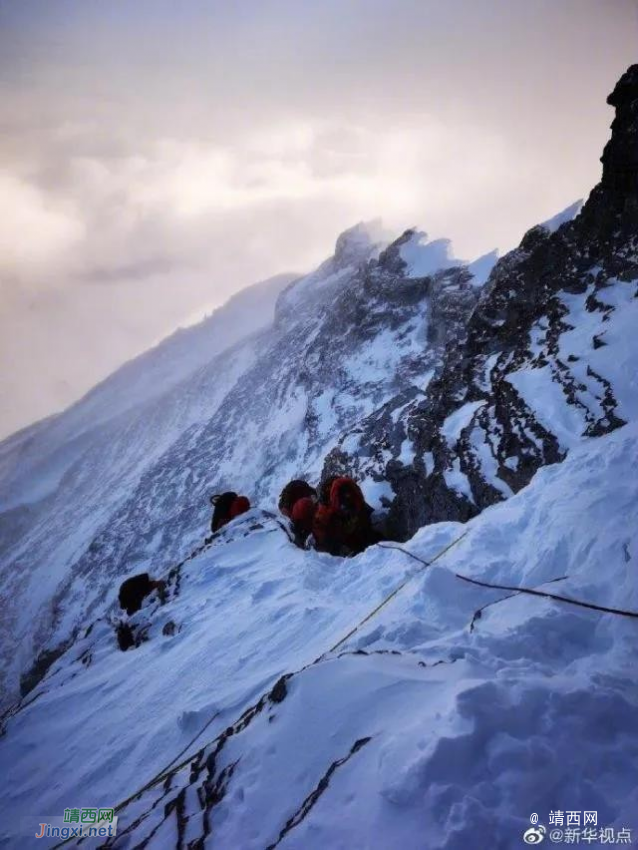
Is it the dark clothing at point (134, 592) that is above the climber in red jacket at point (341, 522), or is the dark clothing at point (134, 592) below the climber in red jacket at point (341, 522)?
above

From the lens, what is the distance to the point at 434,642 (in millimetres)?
3773

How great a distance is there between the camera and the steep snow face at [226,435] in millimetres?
26672

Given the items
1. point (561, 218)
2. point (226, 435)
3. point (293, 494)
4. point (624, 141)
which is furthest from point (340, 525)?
point (226, 435)

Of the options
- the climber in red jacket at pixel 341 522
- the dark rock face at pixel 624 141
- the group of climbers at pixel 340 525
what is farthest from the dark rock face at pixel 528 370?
the climber in red jacket at pixel 341 522

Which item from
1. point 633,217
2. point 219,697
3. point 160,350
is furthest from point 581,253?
point 160,350

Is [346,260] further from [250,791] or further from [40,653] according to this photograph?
[250,791]

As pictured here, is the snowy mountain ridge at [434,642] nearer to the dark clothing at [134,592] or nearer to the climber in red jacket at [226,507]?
the dark clothing at [134,592]

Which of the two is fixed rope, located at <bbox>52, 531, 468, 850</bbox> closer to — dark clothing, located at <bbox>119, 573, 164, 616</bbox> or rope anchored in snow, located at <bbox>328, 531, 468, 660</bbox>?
rope anchored in snow, located at <bbox>328, 531, 468, 660</bbox>

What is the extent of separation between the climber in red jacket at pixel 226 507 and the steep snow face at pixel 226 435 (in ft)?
11.9

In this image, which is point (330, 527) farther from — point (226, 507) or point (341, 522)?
point (226, 507)

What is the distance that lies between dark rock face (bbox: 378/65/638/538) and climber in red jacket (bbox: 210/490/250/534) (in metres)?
4.07

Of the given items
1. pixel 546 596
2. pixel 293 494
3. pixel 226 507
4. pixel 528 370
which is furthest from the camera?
pixel 226 507

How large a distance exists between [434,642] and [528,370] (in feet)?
21.8

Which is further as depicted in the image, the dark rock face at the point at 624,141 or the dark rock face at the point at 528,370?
the dark rock face at the point at 624,141
